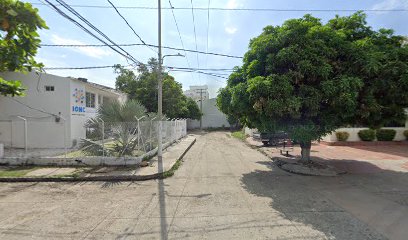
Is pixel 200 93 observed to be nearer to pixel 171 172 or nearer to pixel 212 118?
pixel 212 118

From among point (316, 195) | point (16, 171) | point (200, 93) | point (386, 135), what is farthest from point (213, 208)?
point (200, 93)

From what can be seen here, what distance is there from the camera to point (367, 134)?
19.8 meters

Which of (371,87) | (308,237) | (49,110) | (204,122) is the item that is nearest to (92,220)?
(308,237)

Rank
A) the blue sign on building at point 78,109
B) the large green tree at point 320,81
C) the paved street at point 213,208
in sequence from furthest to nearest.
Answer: the blue sign on building at point 78,109 < the large green tree at point 320,81 < the paved street at point 213,208

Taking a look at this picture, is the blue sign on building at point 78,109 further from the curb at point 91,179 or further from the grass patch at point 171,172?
the grass patch at point 171,172

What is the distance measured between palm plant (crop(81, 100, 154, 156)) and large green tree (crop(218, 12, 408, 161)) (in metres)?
5.15

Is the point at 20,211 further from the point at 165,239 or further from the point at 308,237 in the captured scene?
the point at 308,237

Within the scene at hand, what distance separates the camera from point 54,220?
18.1 feet

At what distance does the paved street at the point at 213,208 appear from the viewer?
4848 mm

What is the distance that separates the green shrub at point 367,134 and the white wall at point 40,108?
20.4 m

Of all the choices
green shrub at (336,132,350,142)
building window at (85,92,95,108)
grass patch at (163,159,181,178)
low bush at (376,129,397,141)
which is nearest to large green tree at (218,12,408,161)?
grass patch at (163,159,181,178)

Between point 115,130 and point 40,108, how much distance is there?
8.24 meters

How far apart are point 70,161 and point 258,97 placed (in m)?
8.13

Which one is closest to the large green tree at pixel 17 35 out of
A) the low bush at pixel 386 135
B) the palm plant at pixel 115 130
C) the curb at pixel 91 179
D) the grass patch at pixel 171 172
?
the curb at pixel 91 179
